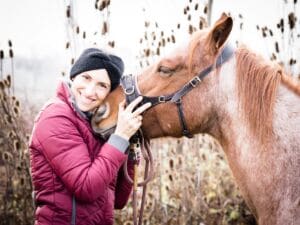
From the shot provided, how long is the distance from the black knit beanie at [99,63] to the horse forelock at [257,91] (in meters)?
0.83

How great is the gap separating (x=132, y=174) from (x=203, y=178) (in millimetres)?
2200

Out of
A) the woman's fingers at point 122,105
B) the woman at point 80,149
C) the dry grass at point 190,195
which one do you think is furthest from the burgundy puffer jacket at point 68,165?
the dry grass at point 190,195

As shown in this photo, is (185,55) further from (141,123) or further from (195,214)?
(195,214)

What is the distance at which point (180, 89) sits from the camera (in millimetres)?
2508

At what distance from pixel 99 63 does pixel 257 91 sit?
3.48 feet

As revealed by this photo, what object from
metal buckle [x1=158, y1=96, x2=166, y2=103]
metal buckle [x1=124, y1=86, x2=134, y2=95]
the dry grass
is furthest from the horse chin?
the dry grass

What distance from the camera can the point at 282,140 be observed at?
2.21 m

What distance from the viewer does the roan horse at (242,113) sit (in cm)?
220

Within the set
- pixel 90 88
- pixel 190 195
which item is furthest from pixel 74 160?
pixel 190 195

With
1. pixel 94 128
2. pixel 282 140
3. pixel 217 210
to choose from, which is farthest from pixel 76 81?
pixel 217 210

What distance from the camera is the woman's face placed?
2.44m

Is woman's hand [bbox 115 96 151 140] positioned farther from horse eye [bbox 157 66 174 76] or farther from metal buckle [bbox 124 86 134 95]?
horse eye [bbox 157 66 174 76]

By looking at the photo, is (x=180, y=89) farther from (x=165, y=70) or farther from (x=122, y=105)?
(x=122, y=105)

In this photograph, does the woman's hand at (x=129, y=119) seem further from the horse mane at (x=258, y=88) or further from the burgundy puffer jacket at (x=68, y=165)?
the horse mane at (x=258, y=88)
